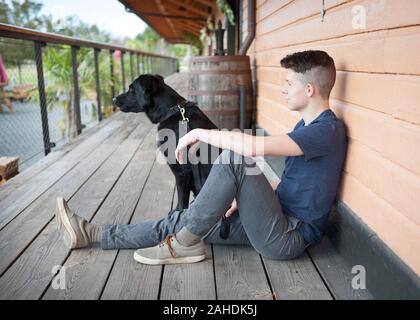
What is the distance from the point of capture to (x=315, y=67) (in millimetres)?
1635

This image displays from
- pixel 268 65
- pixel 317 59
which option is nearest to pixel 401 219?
pixel 317 59

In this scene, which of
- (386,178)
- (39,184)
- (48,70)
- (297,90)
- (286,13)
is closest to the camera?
(386,178)

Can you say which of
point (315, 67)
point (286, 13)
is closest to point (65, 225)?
point (315, 67)

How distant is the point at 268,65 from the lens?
3584 mm

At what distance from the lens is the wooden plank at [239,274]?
1.49 meters

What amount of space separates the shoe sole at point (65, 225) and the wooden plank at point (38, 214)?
0.22m

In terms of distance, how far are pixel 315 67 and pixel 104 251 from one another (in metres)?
1.19

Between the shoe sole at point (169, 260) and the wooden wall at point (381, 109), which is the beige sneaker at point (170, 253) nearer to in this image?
the shoe sole at point (169, 260)

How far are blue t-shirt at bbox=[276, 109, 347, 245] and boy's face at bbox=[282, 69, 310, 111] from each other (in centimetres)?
10

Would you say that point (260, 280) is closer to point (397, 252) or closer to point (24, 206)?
point (397, 252)

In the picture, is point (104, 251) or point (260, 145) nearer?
point (260, 145)

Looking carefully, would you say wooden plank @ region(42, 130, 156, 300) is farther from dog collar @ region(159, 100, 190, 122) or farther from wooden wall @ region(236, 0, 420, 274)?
wooden wall @ region(236, 0, 420, 274)

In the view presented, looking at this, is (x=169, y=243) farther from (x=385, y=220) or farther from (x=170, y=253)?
(x=385, y=220)

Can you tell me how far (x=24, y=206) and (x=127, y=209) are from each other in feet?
1.95
